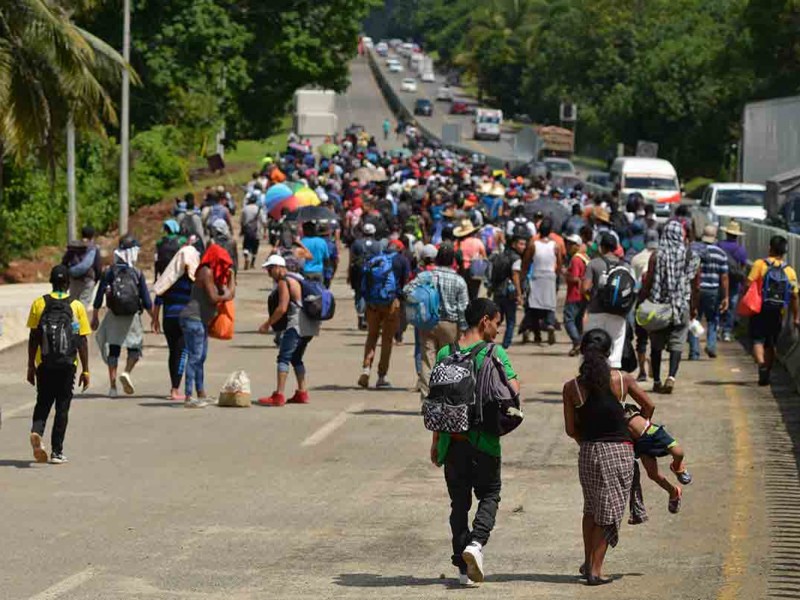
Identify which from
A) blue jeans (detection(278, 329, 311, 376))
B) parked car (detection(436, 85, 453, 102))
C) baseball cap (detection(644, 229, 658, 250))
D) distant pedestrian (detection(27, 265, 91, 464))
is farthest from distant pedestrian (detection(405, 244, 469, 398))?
parked car (detection(436, 85, 453, 102))

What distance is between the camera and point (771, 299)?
786 inches

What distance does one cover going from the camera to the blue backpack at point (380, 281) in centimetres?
1956

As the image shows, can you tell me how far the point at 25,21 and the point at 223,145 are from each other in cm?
3838

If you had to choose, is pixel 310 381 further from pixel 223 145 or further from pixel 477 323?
pixel 223 145

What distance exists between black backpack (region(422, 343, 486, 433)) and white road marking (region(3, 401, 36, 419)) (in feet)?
28.1

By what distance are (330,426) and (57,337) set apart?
3491 mm

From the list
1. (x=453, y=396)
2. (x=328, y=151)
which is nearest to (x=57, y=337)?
(x=453, y=396)

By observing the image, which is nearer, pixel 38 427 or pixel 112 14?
pixel 38 427

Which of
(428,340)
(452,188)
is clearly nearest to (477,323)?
(428,340)

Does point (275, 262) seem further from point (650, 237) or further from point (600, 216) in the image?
Answer: point (650, 237)

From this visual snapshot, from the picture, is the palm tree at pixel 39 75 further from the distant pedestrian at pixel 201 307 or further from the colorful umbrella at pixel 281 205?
the distant pedestrian at pixel 201 307

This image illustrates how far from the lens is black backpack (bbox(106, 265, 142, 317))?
1861 centimetres

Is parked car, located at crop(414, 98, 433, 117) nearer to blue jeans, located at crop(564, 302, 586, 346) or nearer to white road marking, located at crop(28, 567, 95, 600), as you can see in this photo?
blue jeans, located at crop(564, 302, 586, 346)

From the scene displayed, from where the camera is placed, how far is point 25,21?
103 ft
